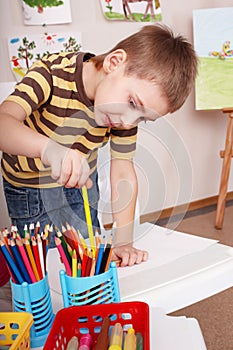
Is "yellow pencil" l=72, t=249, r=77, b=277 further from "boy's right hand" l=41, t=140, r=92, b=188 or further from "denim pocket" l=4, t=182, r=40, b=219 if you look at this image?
"denim pocket" l=4, t=182, r=40, b=219

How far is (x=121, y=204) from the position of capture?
0.75 m

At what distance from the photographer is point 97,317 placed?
44 centimetres

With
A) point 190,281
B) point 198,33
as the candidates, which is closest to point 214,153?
point 198,33

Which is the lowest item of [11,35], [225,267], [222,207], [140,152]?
[222,207]

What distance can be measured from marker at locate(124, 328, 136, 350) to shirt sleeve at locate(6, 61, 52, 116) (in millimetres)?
413

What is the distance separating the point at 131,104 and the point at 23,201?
38cm

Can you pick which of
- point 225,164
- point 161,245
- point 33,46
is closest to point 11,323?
point 161,245

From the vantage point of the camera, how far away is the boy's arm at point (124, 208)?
618 mm

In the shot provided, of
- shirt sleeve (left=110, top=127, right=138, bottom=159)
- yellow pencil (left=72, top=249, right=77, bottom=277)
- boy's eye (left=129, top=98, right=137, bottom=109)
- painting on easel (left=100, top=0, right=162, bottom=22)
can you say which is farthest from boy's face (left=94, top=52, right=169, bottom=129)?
painting on easel (left=100, top=0, right=162, bottom=22)

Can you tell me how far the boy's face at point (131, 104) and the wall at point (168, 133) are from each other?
0.06ft

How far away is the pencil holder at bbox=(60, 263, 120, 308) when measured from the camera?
46cm

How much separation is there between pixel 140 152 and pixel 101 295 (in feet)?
0.93

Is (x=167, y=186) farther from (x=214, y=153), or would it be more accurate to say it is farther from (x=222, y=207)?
(x=214, y=153)

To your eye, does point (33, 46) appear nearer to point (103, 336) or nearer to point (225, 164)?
point (225, 164)
